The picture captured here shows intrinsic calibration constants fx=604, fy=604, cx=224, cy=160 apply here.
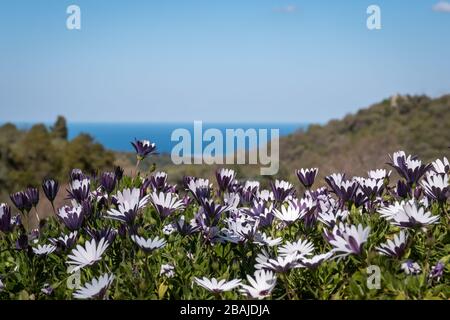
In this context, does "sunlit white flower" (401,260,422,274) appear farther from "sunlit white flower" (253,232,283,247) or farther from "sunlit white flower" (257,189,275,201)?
"sunlit white flower" (257,189,275,201)

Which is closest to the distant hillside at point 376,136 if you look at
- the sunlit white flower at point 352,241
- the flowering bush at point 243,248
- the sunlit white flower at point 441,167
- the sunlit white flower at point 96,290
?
the sunlit white flower at point 441,167

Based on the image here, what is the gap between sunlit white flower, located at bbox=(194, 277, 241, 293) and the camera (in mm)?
2121

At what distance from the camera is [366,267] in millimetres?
2293

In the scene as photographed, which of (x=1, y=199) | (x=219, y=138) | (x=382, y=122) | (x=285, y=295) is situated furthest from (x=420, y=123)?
(x=285, y=295)

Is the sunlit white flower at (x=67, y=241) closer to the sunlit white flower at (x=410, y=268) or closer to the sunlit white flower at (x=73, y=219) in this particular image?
the sunlit white flower at (x=73, y=219)

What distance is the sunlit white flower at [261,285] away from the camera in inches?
82.2

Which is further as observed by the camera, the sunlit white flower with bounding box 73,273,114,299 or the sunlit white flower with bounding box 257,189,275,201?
the sunlit white flower with bounding box 257,189,275,201

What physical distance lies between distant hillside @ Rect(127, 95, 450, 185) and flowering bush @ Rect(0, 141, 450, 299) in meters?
14.6

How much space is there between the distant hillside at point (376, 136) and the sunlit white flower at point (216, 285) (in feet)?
50.3

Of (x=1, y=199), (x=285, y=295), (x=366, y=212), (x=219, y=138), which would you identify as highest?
(x=219, y=138)

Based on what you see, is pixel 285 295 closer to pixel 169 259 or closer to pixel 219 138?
pixel 169 259

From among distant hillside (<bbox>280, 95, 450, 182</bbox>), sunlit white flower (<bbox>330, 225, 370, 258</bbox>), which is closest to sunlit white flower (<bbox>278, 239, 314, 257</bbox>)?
sunlit white flower (<bbox>330, 225, 370, 258</bbox>)

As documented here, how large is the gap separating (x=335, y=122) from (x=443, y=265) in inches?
1251

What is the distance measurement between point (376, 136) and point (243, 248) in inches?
866
